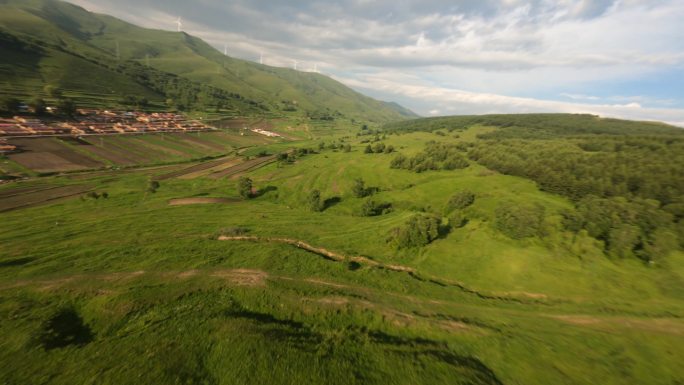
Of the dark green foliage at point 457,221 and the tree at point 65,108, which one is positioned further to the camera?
the tree at point 65,108

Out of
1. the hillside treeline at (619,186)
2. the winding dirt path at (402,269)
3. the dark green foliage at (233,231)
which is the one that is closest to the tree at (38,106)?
the dark green foliage at (233,231)

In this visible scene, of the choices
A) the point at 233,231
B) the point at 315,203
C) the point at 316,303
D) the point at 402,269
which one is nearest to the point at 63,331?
the point at 316,303

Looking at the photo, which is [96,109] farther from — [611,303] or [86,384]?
[611,303]

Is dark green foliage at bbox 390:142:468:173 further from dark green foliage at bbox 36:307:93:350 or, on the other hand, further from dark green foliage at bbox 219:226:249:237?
dark green foliage at bbox 36:307:93:350

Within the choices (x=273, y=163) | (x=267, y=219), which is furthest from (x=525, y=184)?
(x=273, y=163)

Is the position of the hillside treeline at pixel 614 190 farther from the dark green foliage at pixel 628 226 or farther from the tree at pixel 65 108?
the tree at pixel 65 108

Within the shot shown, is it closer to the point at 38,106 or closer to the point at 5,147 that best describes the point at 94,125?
the point at 38,106
